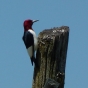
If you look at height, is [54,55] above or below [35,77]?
above

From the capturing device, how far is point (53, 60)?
572cm

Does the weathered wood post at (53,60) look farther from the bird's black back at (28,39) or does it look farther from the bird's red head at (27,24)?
the bird's red head at (27,24)

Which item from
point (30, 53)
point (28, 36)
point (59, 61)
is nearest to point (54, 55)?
point (59, 61)

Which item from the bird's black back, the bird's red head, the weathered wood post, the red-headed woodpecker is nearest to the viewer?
the weathered wood post

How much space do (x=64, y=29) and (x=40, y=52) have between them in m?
0.66

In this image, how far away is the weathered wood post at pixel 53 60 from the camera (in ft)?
18.7

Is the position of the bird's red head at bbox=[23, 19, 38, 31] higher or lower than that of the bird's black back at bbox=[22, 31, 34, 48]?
higher

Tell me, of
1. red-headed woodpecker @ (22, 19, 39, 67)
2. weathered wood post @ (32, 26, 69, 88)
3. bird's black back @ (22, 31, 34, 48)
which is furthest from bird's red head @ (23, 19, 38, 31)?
weathered wood post @ (32, 26, 69, 88)

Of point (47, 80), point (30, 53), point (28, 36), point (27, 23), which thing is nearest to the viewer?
point (47, 80)

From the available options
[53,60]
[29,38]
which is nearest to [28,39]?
[29,38]

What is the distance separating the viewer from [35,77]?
5996 millimetres

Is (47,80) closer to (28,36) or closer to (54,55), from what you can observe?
(54,55)

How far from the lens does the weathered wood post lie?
570 cm

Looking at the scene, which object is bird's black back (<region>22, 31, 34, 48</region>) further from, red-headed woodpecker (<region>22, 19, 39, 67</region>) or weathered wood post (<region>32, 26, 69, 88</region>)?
weathered wood post (<region>32, 26, 69, 88</region>)
